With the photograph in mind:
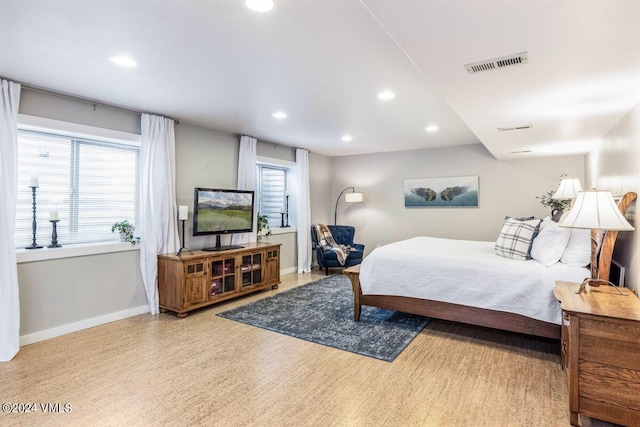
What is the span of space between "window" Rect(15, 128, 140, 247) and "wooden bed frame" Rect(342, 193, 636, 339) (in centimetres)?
293

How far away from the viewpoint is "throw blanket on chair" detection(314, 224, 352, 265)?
6.11 m

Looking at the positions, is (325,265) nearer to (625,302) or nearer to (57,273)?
(57,273)

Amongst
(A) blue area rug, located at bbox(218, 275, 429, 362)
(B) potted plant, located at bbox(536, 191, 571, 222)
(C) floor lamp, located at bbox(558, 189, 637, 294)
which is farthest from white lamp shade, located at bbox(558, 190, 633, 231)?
(B) potted plant, located at bbox(536, 191, 571, 222)

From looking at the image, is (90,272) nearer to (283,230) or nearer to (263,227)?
(263,227)

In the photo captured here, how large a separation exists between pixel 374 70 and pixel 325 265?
409 centimetres

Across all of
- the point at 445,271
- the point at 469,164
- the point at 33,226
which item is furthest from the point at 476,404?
the point at 469,164

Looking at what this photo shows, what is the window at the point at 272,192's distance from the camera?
6.22 metres

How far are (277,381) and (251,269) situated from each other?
2479 mm

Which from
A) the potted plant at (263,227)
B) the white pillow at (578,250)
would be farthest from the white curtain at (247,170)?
the white pillow at (578,250)

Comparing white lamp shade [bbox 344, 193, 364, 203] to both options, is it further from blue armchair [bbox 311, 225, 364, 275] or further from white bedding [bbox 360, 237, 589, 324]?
white bedding [bbox 360, 237, 589, 324]

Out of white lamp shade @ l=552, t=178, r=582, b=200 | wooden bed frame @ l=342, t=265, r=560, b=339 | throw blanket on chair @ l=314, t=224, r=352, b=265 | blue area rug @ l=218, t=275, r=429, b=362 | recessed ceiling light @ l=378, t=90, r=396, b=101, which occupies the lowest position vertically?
blue area rug @ l=218, t=275, r=429, b=362

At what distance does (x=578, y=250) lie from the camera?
2.95m

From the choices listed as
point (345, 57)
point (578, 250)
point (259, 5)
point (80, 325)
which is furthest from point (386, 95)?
point (80, 325)

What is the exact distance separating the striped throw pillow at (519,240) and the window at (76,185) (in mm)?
4279
